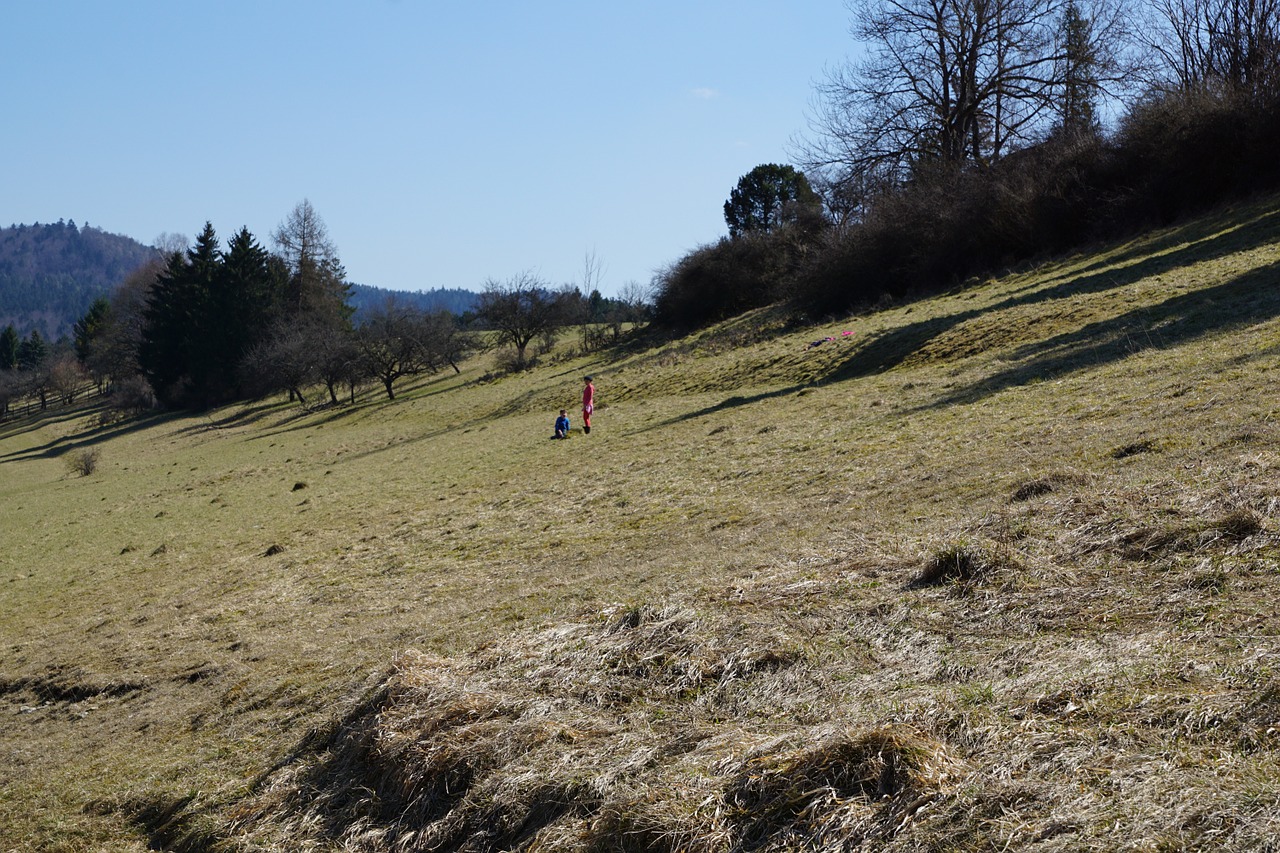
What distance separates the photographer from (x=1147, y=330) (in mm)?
17891

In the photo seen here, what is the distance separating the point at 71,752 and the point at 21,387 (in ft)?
355

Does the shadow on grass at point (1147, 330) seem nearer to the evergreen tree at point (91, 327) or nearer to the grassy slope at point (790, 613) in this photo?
the grassy slope at point (790, 613)

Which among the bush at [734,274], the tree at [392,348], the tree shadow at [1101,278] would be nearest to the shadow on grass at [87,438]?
the tree at [392,348]

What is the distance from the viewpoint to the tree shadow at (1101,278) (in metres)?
23.8

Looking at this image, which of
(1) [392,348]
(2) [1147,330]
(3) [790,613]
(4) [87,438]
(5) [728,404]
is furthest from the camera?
(4) [87,438]

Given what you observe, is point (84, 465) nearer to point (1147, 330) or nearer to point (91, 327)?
point (1147, 330)

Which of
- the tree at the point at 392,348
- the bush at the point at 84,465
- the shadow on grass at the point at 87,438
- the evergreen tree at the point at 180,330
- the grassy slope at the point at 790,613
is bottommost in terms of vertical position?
the grassy slope at the point at 790,613

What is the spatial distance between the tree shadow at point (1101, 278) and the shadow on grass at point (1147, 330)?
182 inches

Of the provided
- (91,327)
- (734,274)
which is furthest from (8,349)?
(734,274)

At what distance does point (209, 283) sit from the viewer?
80688 mm

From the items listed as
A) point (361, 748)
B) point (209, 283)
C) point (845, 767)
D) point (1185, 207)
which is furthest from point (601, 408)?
point (209, 283)

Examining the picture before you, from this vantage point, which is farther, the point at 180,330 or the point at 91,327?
the point at 91,327

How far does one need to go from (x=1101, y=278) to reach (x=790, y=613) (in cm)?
2204

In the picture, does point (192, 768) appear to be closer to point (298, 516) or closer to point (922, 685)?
point (922, 685)
